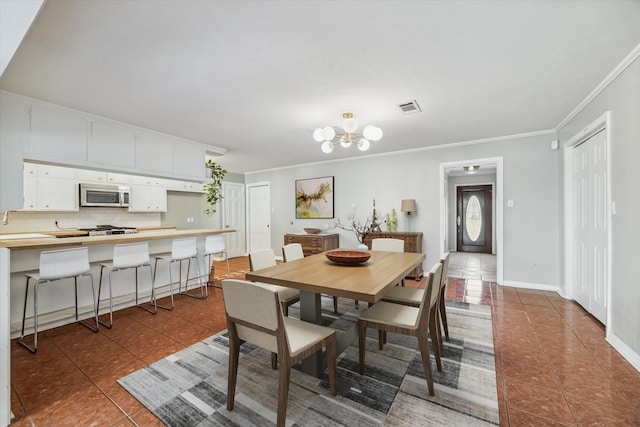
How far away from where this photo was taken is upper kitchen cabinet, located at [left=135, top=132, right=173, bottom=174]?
12.5ft

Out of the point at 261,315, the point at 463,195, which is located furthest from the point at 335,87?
the point at 463,195

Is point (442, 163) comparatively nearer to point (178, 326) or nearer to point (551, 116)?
point (551, 116)

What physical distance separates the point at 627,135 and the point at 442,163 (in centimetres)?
267

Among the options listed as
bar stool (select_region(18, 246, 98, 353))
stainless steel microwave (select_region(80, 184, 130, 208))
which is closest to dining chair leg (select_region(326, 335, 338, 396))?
bar stool (select_region(18, 246, 98, 353))

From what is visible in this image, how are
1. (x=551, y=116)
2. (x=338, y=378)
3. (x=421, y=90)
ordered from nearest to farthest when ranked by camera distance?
(x=338, y=378), (x=421, y=90), (x=551, y=116)

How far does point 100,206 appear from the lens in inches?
191

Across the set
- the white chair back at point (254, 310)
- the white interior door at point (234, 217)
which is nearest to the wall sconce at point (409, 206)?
the white chair back at point (254, 310)

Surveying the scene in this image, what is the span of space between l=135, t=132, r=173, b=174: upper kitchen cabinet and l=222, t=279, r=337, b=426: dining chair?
318 centimetres

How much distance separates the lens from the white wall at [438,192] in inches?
161

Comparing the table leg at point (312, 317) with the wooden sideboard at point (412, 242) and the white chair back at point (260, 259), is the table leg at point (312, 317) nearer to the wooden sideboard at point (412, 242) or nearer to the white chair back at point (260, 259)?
the white chair back at point (260, 259)

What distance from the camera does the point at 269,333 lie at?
1.45 meters

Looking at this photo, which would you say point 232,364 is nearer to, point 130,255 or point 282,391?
point 282,391

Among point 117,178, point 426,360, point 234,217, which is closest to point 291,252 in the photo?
point 426,360

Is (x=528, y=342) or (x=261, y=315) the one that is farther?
(x=528, y=342)
